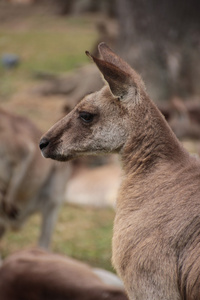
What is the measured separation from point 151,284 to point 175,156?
0.65 meters

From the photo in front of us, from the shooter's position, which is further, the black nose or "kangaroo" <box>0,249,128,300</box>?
"kangaroo" <box>0,249,128,300</box>

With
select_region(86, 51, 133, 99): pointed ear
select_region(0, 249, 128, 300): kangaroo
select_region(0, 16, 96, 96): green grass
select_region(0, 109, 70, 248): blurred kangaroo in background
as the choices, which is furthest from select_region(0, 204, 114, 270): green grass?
select_region(0, 16, 96, 96): green grass

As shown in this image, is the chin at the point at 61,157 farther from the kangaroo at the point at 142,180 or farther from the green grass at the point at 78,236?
the green grass at the point at 78,236

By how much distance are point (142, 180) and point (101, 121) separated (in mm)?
351

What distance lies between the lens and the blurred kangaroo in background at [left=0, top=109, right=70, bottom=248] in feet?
20.5

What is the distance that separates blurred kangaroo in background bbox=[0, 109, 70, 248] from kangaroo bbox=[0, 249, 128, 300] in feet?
3.95

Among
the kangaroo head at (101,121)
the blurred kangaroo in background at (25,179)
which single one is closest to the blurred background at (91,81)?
the blurred kangaroo in background at (25,179)

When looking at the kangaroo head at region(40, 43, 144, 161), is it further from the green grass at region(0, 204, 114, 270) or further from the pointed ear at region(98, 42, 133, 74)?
the green grass at region(0, 204, 114, 270)

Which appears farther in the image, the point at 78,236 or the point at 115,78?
the point at 78,236

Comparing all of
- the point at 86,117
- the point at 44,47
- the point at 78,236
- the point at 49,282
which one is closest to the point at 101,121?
the point at 86,117

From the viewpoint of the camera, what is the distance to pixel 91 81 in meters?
12.5

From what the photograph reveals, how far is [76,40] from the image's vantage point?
18000mm

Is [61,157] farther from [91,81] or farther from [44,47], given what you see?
[44,47]

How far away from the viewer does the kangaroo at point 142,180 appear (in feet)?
10.3
